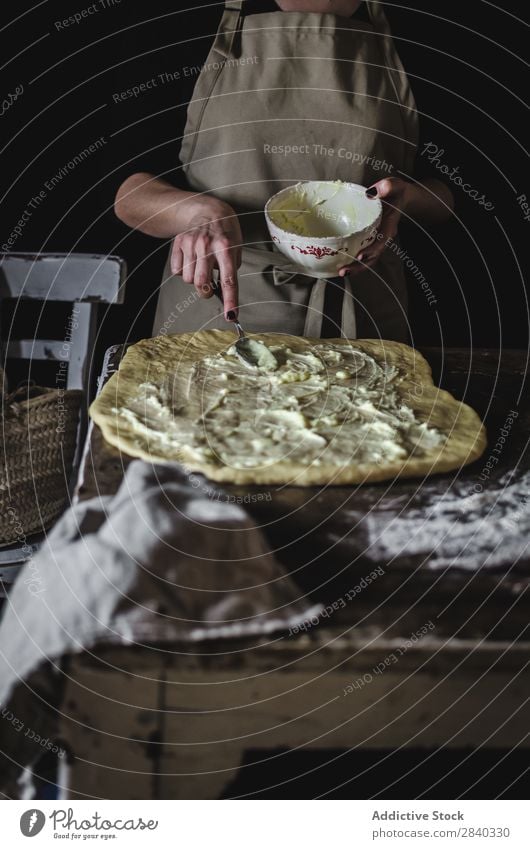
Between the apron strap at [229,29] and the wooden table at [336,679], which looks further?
the apron strap at [229,29]

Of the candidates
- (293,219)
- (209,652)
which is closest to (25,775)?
(209,652)

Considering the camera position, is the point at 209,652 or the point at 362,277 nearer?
the point at 209,652

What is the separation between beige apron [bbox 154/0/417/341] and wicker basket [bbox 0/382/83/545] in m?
0.25

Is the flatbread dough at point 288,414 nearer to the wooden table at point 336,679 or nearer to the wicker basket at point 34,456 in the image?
the wooden table at point 336,679

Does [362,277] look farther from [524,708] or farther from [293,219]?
[524,708]

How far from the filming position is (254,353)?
1031mm

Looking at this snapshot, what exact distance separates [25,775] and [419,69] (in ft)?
4.23

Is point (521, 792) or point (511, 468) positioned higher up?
point (511, 468)
